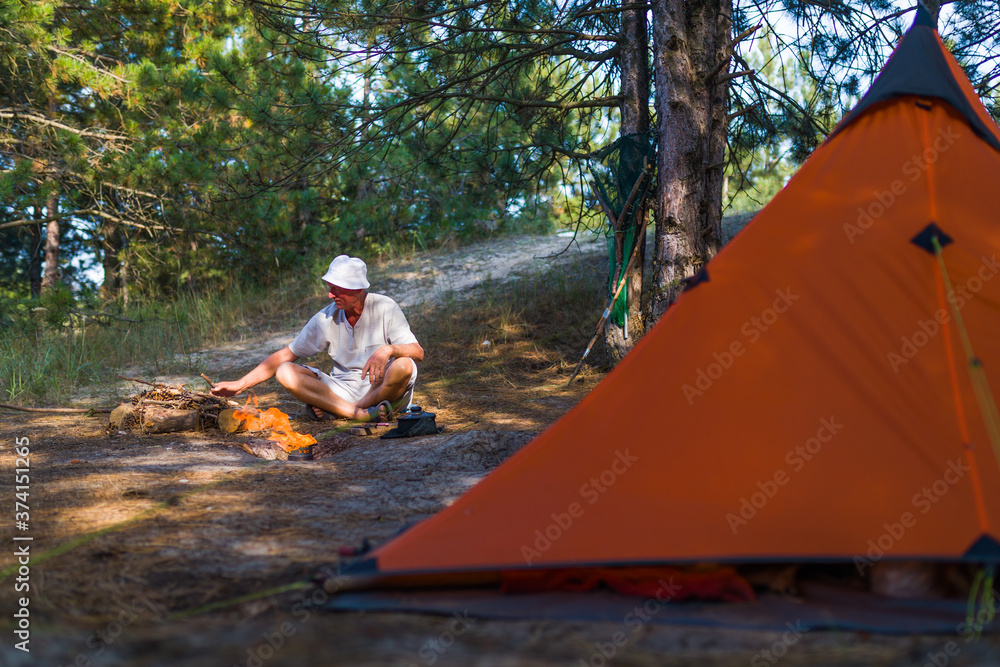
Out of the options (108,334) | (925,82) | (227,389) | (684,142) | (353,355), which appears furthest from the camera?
(108,334)

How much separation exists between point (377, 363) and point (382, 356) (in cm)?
5

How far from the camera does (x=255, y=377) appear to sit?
15.0 feet

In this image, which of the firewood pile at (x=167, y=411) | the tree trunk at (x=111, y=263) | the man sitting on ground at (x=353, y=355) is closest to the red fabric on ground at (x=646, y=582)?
the man sitting on ground at (x=353, y=355)

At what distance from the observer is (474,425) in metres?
4.88

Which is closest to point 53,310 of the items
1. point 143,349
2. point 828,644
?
point 143,349

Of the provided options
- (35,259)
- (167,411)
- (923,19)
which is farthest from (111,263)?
(923,19)

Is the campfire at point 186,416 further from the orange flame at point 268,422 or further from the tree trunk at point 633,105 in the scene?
the tree trunk at point 633,105

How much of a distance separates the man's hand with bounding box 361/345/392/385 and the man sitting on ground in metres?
0.01

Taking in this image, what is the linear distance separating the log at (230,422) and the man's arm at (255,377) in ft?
0.44

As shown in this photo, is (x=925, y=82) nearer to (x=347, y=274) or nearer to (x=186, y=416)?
(x=347, y=274)

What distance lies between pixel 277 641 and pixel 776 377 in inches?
63.9

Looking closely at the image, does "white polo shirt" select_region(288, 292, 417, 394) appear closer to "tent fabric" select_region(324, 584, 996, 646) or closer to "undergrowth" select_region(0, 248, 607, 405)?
"undergrowth" select_region(0, 248, 607, 405)

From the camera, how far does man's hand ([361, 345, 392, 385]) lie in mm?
4586

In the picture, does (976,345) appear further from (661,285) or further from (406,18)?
(406,18)
